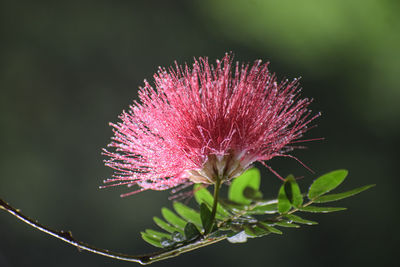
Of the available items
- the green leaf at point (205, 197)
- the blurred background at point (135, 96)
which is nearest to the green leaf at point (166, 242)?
the green leaf at point (205, 197)

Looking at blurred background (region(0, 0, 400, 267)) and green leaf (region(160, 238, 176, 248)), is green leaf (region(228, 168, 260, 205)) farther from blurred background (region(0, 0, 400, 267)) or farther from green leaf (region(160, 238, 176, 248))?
blurred background (region(0, 0, 400, 267))

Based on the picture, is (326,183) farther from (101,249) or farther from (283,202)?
(101,249)

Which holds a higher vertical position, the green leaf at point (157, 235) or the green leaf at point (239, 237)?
the green leaf at point (157, 235)

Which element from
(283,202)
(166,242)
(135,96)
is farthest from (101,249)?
(135,96)

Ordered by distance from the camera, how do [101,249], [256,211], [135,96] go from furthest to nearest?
[135,96] < [256,211] < [101,249]

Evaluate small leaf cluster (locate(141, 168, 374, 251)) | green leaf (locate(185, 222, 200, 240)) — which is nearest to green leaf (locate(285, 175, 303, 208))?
small leaf cluster (locate(141, 168, 374, 251))

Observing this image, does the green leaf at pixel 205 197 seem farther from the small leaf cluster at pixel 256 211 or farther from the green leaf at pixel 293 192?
the green leaf at pixel 293 192
